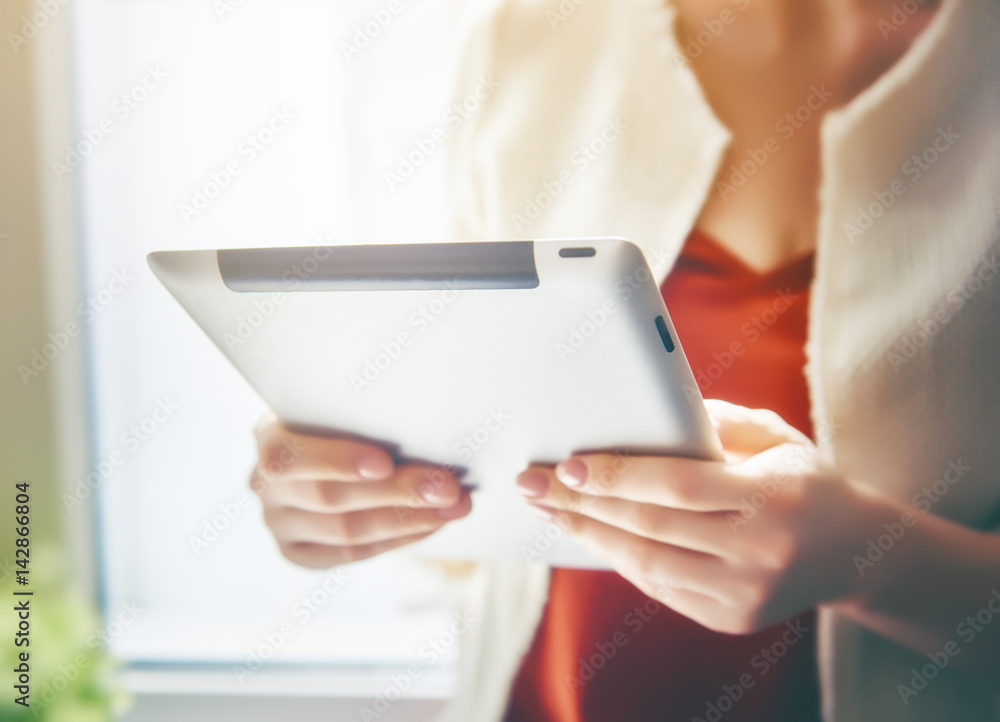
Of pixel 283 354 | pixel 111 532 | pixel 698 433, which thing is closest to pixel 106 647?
pixel 111 532

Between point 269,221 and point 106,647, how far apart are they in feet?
2.34

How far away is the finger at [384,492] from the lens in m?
0.39

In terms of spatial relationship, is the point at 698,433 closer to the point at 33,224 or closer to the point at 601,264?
the point at 601,264

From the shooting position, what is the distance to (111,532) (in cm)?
98

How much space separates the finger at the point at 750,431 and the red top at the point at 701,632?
0.12 metres

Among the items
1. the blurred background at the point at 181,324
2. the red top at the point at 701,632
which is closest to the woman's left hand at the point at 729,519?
the red top at the point at 701,632

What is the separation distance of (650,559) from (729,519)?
5 centimetres

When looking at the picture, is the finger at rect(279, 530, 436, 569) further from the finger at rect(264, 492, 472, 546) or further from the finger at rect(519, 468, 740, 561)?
the finger at rect(519, 468, 740, 561)

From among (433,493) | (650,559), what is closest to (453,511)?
(433,493)

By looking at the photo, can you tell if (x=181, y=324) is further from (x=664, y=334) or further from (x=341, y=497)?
(x=664, y=334)

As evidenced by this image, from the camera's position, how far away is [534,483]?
1.19 ft

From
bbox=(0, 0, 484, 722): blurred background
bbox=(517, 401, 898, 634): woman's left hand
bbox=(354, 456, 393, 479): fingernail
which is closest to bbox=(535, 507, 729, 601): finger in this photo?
bbox=(517, 401, 898, 634): woman's left hand

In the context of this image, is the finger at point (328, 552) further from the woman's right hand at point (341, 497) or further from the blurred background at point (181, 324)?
the blurred background at point (181, 324)

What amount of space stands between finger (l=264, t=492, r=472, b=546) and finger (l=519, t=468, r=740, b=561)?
0.29 feet
